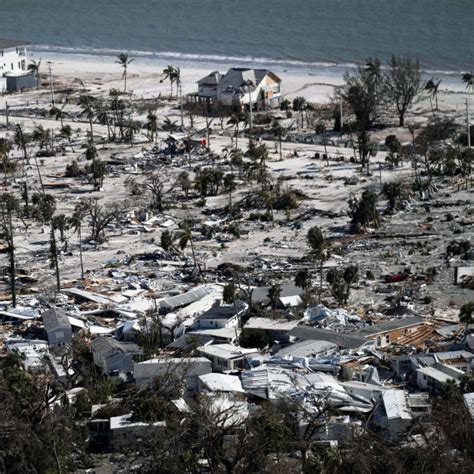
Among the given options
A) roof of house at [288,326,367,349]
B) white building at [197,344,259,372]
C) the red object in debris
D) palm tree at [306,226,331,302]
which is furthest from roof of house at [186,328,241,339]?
the red object in debris

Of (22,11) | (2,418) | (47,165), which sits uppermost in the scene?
(22,11)

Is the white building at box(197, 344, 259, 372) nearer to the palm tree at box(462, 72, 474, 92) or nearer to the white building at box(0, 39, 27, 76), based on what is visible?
the palm tree at box(462, 72, 474, 92)

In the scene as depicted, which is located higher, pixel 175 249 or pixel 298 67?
pixel 298 67

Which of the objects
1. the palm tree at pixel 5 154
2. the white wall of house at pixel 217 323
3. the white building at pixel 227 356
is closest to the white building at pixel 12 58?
the palm tree at pixel 5 154

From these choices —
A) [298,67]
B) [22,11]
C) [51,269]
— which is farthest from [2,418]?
[22,11]

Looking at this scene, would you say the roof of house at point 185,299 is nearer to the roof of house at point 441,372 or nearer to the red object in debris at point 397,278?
the red object in debris at point 397,278

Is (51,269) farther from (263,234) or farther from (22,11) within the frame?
(22,11)
